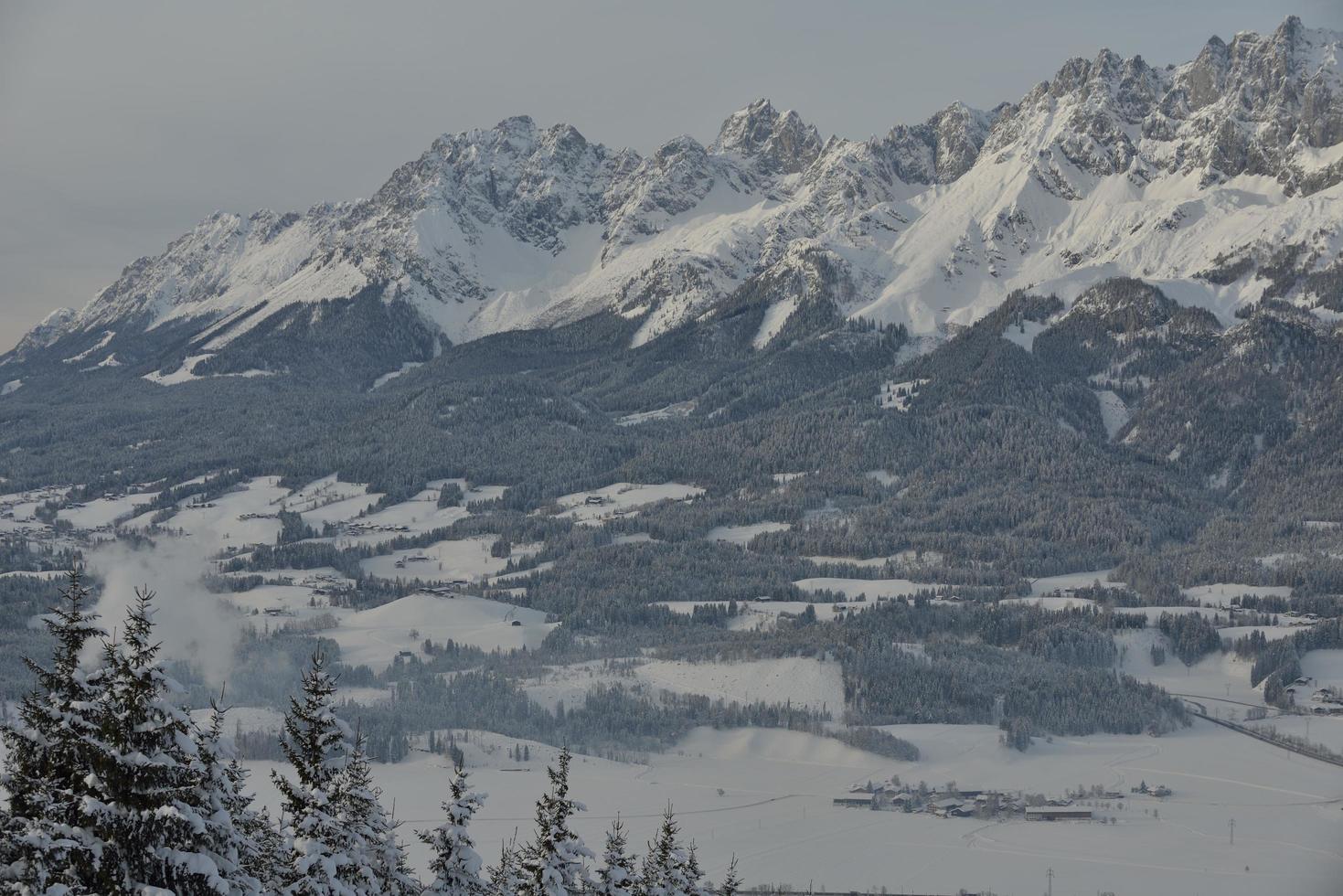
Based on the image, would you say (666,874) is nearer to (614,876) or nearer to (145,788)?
(614,876)

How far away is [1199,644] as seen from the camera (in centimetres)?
18388

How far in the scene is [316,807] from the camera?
3247cm

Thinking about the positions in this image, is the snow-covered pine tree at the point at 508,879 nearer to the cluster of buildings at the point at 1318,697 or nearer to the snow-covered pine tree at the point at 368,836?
the snow-covered pine tree at the point at 368,836

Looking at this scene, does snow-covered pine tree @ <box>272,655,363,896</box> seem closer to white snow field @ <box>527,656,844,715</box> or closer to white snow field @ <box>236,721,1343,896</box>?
white snow field @ <box>236,721,1343,896</box>

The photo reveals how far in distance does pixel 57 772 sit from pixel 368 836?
8.16 metres

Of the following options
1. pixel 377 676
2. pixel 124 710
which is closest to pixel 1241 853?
pixel 377 676

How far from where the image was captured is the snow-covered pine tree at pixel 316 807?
3158 cm

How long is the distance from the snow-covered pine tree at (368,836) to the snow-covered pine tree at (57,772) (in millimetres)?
7336

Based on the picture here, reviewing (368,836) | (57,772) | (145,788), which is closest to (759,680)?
(368,836)

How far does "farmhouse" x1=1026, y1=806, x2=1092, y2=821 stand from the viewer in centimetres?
12331

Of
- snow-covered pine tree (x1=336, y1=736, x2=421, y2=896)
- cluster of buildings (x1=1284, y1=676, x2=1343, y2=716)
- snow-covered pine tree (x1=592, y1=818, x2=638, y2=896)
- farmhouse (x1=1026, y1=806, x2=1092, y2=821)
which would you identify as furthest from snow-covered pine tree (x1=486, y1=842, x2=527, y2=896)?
cluster of buildings (x1=1284, y1=676, x2=1343, y2=716)

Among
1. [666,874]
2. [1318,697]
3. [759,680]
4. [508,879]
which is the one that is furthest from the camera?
[1318,697]

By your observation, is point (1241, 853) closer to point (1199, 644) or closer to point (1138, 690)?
point (1138, 690)

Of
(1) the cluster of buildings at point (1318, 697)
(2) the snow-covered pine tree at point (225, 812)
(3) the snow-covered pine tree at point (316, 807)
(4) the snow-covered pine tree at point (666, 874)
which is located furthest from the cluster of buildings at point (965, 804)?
(2) the snow-covered pine tree at point (225, 812)
